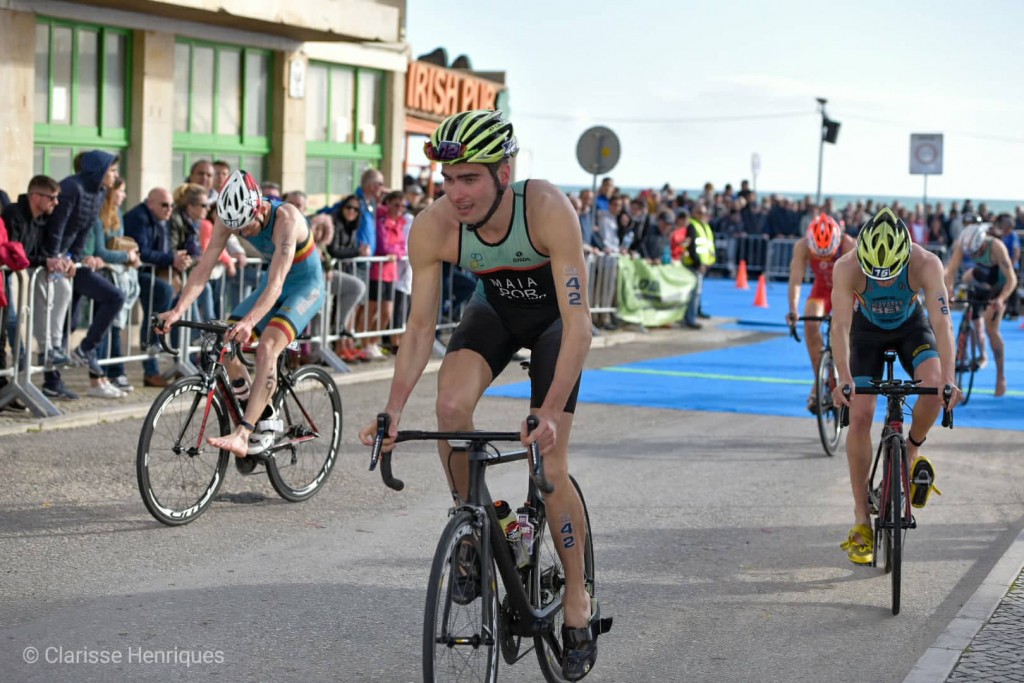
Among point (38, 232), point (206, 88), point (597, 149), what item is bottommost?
point (38, 232)

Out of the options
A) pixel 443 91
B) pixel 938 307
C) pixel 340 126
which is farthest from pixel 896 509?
pixel 443 91

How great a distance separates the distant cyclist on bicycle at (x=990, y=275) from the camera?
51.0 feet

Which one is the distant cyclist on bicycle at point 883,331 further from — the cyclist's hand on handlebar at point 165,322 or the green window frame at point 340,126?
the green window frame at point 340,126

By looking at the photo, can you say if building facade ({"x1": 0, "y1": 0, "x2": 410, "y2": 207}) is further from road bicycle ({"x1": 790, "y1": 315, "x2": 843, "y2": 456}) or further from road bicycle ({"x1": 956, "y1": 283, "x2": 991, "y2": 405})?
road bicycle ({"x1": 956, "y1": 283, "x2": 991, "y2": 405})

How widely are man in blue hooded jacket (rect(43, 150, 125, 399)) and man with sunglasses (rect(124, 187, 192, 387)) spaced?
709 mm

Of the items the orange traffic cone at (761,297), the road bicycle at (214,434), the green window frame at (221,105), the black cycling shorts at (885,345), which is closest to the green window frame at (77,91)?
the green window frame at (221,105)

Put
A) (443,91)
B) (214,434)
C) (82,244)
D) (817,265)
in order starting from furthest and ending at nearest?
(443,91), (817,265), (82,244), (214,434)

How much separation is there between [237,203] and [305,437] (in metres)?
1.56

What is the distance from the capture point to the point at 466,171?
4.87 metres

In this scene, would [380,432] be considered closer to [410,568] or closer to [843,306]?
[410,568]

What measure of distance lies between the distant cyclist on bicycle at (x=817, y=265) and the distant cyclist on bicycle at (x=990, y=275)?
359 cm

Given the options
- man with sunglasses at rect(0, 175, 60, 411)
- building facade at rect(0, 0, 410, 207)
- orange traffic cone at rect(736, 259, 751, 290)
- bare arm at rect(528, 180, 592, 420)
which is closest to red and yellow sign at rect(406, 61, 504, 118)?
building facade at rect(0, 0, 410, 207)

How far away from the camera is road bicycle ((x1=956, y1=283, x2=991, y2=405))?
15.2 metres

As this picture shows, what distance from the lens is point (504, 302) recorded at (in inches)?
212
